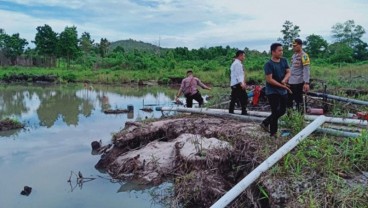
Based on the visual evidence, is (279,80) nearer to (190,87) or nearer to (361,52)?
(190,87)

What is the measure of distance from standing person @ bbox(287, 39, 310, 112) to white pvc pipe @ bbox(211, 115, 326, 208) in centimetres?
161

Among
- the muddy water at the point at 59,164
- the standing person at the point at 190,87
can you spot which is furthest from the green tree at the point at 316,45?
the standing person at the point at 190,87

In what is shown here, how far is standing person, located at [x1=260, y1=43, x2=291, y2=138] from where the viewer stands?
19.2ft

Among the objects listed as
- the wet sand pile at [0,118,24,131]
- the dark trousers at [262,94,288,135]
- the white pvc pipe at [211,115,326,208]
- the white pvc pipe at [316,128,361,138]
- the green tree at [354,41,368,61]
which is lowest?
the wet sand pile at [0,118,24,131]

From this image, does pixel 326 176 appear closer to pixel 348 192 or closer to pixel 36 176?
pixel 348 192

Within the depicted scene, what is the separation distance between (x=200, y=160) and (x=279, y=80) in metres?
1.73

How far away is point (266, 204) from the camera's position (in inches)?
193

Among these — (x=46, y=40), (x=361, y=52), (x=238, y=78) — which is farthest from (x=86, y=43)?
(x=238, y=78)

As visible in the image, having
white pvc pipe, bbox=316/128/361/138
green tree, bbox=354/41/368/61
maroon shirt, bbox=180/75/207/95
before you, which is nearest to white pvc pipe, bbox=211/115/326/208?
white pvc pipe, bbox=316/128/361/138

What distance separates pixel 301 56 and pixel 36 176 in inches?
219

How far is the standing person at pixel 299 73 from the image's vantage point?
282 inches

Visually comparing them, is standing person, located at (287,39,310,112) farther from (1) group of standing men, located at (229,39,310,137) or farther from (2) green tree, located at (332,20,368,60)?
(2) green tree, located at (332,20,368,60)

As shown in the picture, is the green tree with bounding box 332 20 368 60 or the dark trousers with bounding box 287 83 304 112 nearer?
the dark trousers with bounding box 287 83 304 112

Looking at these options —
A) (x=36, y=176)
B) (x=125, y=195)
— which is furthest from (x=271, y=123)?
(x=36, y=176)
